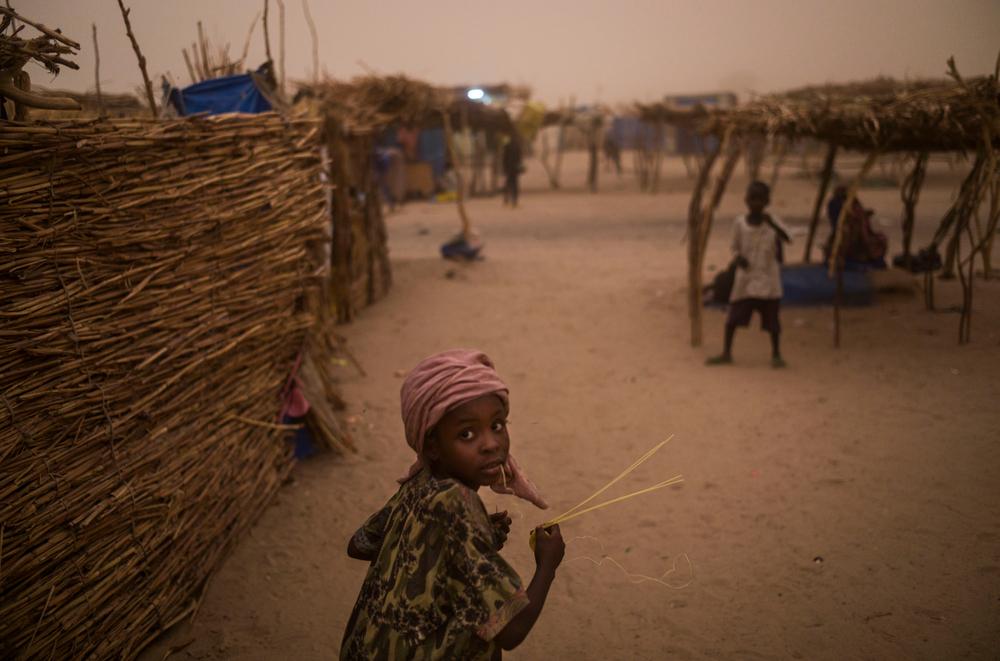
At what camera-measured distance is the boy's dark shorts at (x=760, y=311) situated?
6.70 metres

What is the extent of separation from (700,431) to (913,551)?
1.95 m

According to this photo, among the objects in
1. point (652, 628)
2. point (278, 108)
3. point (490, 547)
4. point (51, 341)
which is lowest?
point (652, 628)

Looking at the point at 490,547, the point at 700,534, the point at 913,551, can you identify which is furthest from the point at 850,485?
the point at 490,547

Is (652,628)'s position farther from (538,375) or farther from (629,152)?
(629,152)

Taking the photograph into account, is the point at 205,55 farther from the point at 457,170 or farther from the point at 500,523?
the point at 457,170

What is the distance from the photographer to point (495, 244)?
47.2 ft

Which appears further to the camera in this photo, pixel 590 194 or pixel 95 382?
pixel 590 194

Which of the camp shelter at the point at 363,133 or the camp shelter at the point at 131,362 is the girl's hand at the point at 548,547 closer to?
the camp shelter at the point at 131,362

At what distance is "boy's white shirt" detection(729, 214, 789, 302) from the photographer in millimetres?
6602

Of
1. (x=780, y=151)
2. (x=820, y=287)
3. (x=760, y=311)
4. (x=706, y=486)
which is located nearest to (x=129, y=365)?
(x=706, y=486)

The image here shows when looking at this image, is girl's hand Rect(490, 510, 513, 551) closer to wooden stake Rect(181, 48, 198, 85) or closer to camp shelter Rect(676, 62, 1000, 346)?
wooden stake Rect(181, 48, 198, 85)

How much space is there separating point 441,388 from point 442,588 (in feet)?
1.49

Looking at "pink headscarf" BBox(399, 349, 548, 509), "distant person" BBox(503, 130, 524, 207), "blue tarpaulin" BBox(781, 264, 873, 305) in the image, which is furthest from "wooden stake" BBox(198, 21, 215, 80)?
"distant person" BBox(503, 130, 524, 207)

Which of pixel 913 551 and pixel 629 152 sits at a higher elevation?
pixel 629 152
